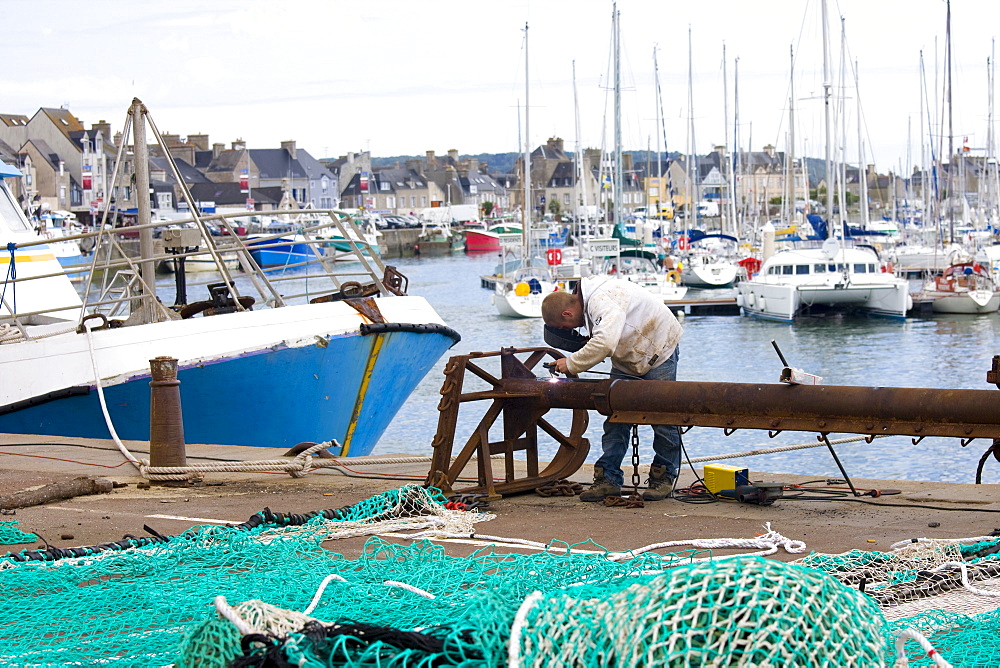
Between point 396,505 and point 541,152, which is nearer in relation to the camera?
point 396,505

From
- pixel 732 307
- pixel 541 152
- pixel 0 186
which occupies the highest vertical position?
pixel 541 152

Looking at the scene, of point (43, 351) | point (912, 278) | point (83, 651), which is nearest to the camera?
point (83, 651)

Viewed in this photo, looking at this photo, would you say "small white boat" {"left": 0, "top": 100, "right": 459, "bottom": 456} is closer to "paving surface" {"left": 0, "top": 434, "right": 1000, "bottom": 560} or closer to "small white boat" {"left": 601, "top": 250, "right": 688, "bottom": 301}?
"paving surface" {"left": 0, "top": 434, "right": 1000, "bottom": 560}

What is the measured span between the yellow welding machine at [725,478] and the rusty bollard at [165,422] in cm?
395

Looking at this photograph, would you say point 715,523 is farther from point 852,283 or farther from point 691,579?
point 852,283

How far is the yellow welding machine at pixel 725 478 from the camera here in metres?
6.87

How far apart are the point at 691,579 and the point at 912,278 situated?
49.8 meters

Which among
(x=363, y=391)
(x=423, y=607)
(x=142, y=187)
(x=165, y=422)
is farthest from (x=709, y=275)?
(x=423, y=607)

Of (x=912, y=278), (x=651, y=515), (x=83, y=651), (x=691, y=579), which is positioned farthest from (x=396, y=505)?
(x=912, y=278)

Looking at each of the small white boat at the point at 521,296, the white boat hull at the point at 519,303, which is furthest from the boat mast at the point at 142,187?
the white boat hull at the point at 519,303

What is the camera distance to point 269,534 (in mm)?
5766

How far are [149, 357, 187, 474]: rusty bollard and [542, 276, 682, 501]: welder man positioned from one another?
3.19 meters

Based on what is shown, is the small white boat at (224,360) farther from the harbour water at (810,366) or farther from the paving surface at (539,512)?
the harbour water at (810,366)

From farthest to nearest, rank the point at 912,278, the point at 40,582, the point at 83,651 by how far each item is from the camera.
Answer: the point at 912,278
the point at 40,582
the point at 83,651
